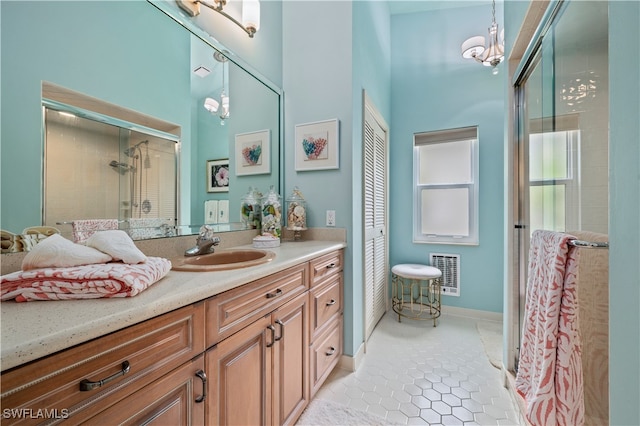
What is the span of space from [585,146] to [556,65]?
46cm

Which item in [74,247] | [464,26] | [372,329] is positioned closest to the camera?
[74,247]

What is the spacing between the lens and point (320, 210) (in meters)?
1.95

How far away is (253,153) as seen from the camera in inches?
74.0

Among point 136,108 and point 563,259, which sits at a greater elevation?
point 136,108

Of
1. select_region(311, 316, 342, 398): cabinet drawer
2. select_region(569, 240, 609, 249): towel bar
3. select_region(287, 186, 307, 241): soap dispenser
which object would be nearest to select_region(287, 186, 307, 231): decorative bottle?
select_region(287, 186, 307, 241): soap dispenser

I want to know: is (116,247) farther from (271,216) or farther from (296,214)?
(296,214)

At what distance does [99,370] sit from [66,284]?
0.24m

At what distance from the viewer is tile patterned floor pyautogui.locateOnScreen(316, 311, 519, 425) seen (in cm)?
147

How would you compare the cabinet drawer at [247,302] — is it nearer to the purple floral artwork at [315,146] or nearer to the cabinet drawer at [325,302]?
the cabinet drawer at [325,302]

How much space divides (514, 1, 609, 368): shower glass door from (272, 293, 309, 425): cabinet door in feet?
4.10

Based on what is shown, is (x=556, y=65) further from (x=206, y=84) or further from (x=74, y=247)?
(x=74, y=247)

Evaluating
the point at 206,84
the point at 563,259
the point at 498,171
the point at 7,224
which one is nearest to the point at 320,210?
the point at 206,84

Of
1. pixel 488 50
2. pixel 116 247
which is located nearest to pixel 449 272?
pixel 488 50

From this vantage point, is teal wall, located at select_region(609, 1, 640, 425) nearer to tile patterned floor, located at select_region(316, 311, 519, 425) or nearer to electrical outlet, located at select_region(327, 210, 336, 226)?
tile patterned floor, located at select_region(316, 311, 519, 425)
